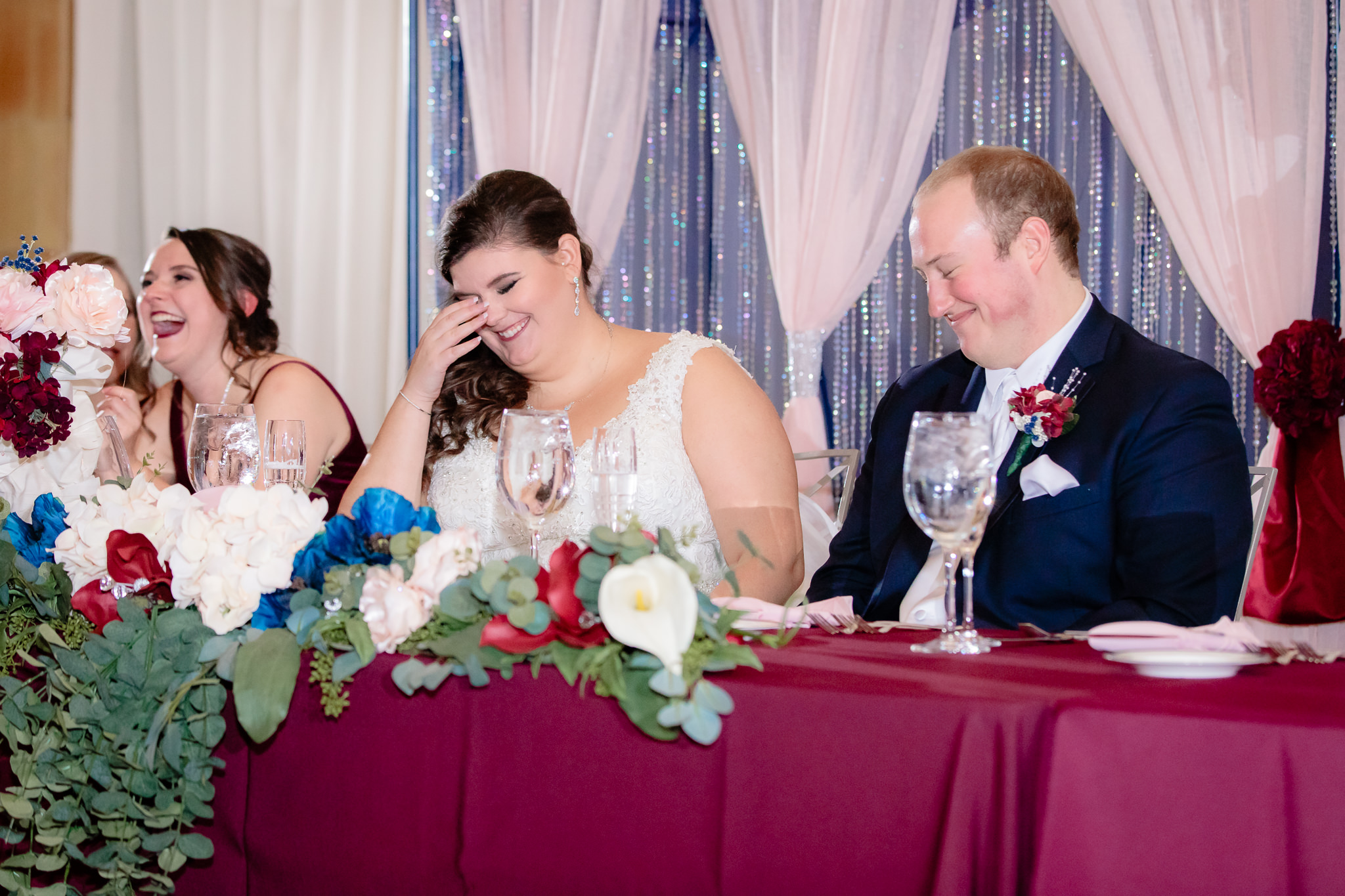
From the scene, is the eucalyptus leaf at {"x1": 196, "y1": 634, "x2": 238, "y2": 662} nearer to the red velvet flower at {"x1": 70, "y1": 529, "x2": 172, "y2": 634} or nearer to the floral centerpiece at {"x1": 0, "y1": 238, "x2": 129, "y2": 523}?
the red velvet flower at {"x1": 70, "y1": 529, "x2": 172, "y2": 634}

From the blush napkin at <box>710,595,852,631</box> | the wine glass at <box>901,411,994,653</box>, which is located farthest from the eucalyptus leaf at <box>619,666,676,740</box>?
the wine glass at <box>901,411,994,653</box>

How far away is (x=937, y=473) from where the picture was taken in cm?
112

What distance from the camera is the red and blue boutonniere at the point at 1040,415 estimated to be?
5.52 ft

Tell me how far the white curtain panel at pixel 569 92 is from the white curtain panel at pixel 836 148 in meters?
0.58

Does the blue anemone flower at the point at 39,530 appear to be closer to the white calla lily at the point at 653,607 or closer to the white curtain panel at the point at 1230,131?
the white calla lily at the point at 653,607

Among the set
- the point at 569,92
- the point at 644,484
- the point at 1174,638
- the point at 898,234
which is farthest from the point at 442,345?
the point at 569,92

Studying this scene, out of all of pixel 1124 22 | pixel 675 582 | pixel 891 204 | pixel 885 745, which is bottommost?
pixel 885 745

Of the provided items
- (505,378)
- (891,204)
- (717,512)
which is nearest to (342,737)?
(717,512)

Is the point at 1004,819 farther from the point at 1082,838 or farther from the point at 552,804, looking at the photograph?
the point at 552,804

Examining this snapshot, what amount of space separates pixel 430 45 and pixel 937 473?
165 inches

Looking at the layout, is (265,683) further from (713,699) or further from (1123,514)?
(1123,514)

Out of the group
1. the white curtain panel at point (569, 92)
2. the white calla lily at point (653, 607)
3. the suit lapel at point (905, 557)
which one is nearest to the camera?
the white calla lily at point (653, 607)

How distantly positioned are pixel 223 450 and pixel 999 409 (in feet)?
4.22

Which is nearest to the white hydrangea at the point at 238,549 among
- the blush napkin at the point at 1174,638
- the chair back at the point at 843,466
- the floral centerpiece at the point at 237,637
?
the floral centerpiece at the point at 237,637
